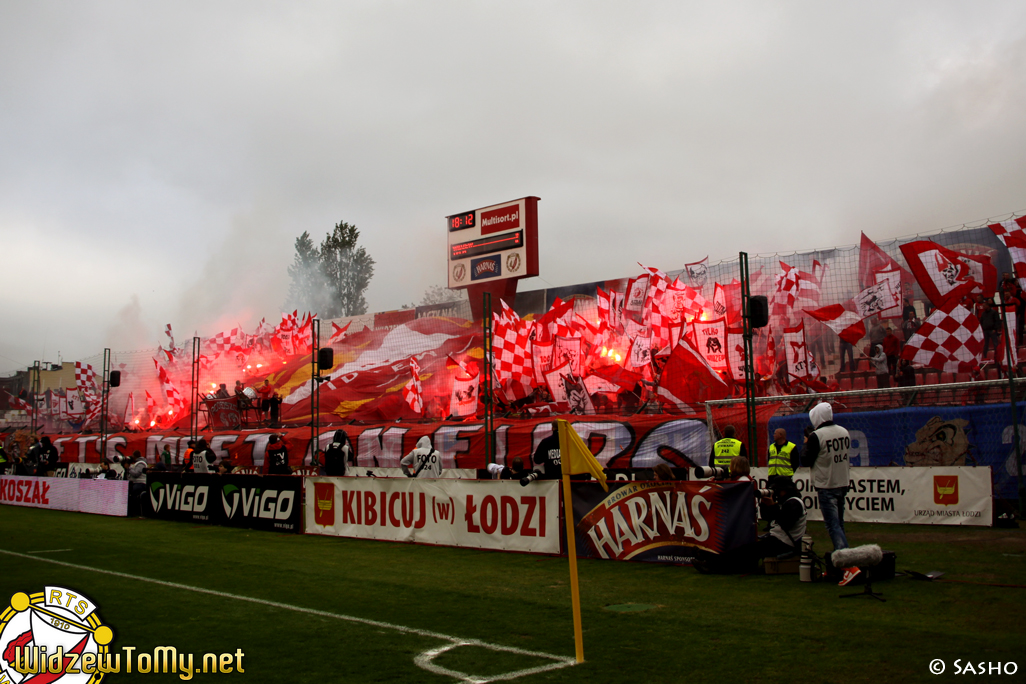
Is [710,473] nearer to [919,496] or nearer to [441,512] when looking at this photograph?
[441,512]

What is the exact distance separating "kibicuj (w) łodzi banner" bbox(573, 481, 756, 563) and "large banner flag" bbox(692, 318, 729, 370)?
11.6 m

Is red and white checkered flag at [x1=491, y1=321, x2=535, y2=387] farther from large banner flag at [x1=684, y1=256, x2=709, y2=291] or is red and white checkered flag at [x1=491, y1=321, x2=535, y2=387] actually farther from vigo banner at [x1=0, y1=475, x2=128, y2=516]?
vigo banner at [x1=0, y1=475, x2=128, y2=516]

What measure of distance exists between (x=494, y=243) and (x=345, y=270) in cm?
5228

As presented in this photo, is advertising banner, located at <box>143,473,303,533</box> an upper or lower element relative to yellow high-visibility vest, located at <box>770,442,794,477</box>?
lower

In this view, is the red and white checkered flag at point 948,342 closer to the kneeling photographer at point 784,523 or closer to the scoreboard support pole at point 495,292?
the kneeling photographer at point 784,523

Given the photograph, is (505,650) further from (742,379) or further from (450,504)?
(742,379)

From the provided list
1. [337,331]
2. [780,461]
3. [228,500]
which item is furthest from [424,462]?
[337,331]

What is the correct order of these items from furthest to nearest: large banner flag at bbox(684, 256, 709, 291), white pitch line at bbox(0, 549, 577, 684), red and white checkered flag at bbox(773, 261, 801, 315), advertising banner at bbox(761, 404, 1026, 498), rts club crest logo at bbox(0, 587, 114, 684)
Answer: large banner flag at bbox(684, 256, 709, 291) → red and white checkered flag at bbox(773, 261, 801, 315) → advertising banner at bbox(761, 404, 1026, 498) → white pitch line at bbox(0, 549, 577, 684) → rts club crest logo at bbox(0, 587, 114, 684)

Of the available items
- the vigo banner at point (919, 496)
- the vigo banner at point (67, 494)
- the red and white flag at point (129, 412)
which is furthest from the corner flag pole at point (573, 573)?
the red and white flag at point (129, 412)

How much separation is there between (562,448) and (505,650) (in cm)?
167

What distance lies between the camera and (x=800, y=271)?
20906 millimetres

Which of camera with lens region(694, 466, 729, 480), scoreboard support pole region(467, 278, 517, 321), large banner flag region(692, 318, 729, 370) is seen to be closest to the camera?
camera with lens region(694, 466, 729, 480)

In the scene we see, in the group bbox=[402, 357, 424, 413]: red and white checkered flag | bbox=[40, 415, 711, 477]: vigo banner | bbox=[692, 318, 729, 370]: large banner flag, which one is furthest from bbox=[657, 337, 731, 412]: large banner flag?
bbox=[402, 357, 424, 413]: red and white checkered flag

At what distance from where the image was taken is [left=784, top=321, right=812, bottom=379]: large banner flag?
20.1m
